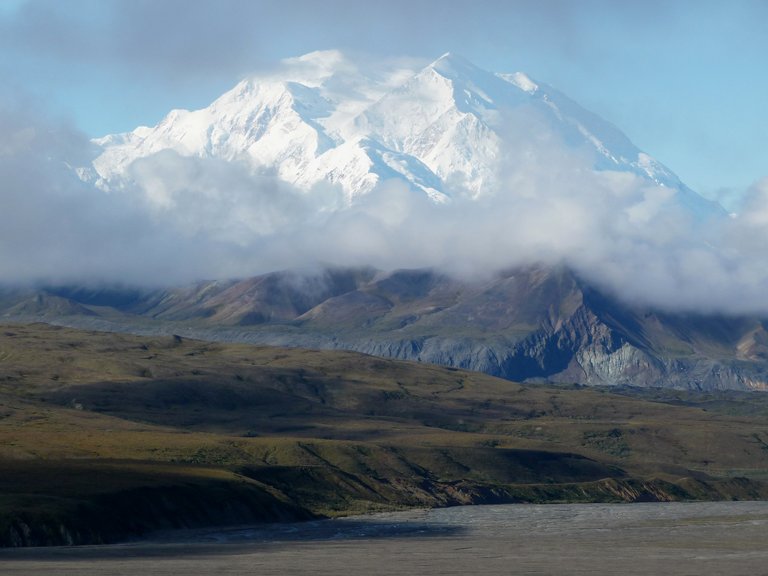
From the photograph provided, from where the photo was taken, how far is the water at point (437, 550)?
11856 cm

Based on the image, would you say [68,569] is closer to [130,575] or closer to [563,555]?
[130,575]

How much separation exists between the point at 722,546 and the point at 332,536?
44136 millimetres

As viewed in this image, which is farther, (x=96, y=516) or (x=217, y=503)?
(x=217, y=503)

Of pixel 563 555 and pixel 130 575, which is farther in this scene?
pixel 563 555

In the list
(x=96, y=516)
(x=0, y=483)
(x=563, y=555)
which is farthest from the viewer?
(x=0, y=483)

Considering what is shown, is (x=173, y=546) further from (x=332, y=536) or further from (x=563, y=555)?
(x=563, y=555)

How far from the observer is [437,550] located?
455 ft

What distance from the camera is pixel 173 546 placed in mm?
146125

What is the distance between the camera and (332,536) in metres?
162

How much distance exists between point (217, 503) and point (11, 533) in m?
40.2

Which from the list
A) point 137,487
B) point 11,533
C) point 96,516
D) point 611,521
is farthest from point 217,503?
point 611,521

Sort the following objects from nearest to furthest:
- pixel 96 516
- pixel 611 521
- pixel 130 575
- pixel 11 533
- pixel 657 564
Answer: pixel 130 575 → pixel 657 564 → pixel 11 533 → pixel 96 516 → pixel 611 521

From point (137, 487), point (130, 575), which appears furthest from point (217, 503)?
point (130, 575)

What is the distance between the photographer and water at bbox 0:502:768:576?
389 ft
